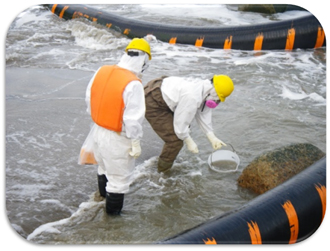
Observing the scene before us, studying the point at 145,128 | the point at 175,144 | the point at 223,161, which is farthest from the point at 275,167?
the point at 145,128

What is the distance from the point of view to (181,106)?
14.5 ft

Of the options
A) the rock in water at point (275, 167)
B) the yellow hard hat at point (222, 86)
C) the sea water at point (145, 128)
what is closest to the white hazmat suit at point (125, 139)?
the sea water at point (145, 128)

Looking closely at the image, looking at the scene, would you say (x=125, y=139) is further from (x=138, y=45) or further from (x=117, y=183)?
(x=138, y=45)

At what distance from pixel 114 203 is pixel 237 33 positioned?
560 centimetres

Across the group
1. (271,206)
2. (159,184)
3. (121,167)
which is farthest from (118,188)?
(271,206)

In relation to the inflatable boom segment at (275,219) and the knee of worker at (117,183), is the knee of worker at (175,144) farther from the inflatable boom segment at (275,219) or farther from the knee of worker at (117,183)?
the inflatable boom segment at (275,219)

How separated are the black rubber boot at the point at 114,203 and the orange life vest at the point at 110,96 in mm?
662

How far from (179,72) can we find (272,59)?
1863 millimetres

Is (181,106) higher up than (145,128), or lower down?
higher up

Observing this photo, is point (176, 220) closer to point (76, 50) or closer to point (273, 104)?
point (273, 104)

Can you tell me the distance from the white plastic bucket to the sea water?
0.33 feet

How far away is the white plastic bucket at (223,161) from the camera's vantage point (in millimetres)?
5164

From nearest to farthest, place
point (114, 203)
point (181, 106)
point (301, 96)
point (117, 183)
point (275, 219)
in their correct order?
point (275, 219)
point (117, 183)
point (114, 203)
point (181, 106)
point (301, 96)

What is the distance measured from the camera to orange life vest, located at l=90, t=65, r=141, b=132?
147 inches
